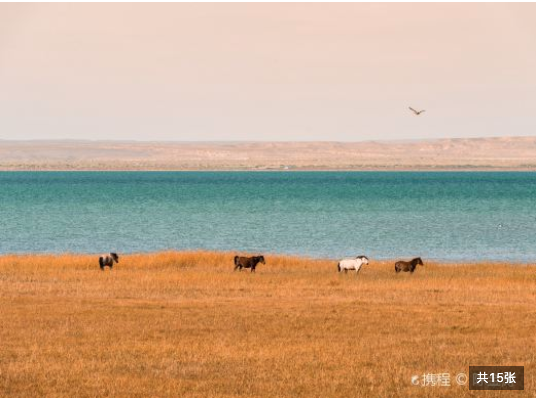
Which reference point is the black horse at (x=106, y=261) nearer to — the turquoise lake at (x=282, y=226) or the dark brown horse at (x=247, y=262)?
the dark brown horse at (x=247, y=262)

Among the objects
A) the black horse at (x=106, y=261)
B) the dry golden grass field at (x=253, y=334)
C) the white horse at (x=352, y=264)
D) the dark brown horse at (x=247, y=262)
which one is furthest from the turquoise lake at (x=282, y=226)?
the dry golden grass field at (x=253, y=334)

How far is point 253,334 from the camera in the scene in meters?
23.9

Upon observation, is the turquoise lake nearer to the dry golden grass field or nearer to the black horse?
the black horse

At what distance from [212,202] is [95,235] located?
2421 inches

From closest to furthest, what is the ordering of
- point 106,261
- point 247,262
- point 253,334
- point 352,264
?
point 253,334 < point 352,264 < point 247,262 < point 106,261

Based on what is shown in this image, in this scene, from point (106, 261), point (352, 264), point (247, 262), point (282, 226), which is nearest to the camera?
point (352, 264)

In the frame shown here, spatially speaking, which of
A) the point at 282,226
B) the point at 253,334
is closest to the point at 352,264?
the point at 253,334

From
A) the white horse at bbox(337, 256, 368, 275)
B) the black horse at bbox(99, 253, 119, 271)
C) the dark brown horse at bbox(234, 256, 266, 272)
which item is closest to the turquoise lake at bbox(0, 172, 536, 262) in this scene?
the white horse at bbox(337, 256, 368, 275)

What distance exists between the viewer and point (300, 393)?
1781 cm

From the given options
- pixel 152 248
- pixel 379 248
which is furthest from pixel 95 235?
pixel 379 248

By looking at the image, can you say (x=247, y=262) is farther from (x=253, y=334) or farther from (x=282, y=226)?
(x=282, y=226)

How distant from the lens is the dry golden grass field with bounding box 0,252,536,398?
1844 centimetres

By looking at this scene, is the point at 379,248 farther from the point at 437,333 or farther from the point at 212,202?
the point at 212,202

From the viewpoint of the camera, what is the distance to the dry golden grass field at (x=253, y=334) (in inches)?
726
